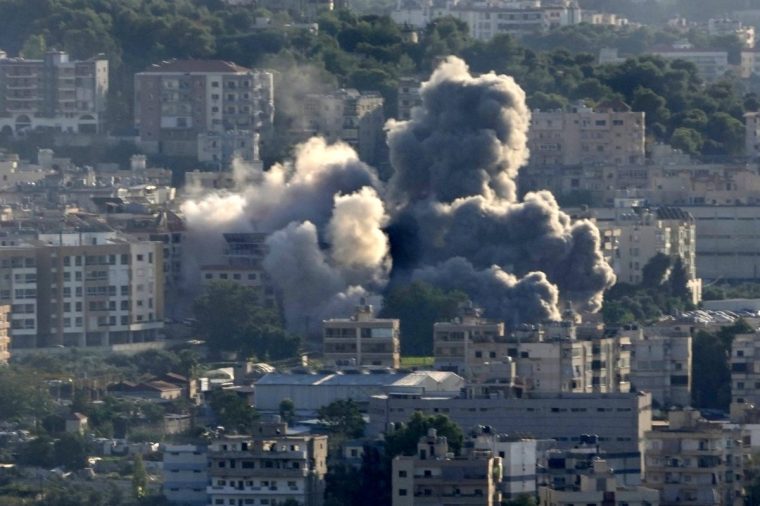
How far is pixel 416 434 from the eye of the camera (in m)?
62.0

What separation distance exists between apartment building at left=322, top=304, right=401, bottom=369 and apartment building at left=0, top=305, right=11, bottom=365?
5206mm

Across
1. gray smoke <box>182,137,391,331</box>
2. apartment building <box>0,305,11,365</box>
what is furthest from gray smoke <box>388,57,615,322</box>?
apartment building <box>0,305,11,365</box>

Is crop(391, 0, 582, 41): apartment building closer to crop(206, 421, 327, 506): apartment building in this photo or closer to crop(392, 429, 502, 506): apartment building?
crop(206, 421, 327, 506): apartment building

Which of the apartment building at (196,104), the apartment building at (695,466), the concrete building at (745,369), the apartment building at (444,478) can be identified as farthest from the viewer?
the apartment building at (196,104)

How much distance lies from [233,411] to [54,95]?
114 feet

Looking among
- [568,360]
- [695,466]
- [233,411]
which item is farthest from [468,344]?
[695,466]

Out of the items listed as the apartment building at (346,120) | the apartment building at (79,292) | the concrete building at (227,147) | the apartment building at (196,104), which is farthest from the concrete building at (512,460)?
the apartment building at (196,104)

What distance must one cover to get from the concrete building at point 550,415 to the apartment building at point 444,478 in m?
4.45

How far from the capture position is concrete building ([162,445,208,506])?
62.8 m

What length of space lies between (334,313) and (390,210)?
4901 millimetres

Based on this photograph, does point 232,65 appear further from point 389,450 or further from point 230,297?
point 389,450

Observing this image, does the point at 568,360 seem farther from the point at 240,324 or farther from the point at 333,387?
the point at 240,324

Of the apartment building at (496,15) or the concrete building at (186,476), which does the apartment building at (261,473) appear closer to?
the concrete building at (186,476)

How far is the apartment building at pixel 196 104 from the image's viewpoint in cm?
9894
